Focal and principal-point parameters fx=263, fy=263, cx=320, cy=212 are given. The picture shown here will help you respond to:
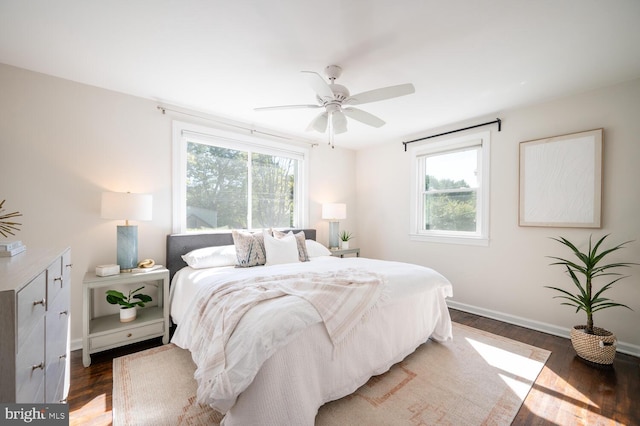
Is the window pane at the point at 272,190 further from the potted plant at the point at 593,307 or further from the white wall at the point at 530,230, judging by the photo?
the potted plant at the point at 593,307

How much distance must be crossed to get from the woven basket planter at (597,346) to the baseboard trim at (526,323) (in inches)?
15.7

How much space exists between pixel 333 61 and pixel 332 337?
2.09 m

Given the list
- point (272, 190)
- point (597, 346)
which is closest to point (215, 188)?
point (272, 190)

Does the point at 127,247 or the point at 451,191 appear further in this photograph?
the point at 451,191

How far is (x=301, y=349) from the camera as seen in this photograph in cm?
150

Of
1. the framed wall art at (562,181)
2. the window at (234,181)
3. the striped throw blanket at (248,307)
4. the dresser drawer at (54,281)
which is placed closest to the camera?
the dresser drawer at (54,281)

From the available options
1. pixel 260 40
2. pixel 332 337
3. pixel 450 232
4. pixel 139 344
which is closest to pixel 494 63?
pixel 260 40

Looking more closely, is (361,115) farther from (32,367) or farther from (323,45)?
(32,367)

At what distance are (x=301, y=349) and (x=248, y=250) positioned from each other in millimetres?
1649

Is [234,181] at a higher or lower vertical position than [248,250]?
higher

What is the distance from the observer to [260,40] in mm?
1932

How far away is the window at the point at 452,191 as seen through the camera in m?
3.48

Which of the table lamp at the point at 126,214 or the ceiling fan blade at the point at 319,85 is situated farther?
the table lamp at the point at 126,214

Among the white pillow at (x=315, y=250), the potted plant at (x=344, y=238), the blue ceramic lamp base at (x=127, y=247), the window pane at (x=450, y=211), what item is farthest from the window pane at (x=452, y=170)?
the blue ceramic lamp base at (x=127, y=247)
